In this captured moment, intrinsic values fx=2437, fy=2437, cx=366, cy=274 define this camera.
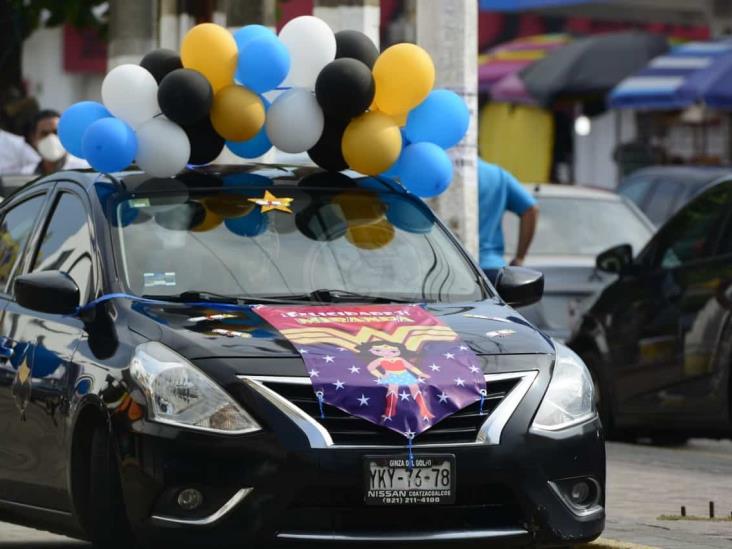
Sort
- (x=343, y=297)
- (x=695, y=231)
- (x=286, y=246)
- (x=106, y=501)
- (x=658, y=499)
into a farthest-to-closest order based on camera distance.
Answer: (x=695, y=231)
(x=658, y=499)
(x=286, y=246)
(x=343, y=297)
(x=106, y=501)

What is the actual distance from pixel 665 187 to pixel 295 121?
14.5 metres

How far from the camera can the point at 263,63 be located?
1035 centimetres

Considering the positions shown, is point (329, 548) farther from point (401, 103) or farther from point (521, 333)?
point (401, 103)

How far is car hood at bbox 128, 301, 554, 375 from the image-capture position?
831cm

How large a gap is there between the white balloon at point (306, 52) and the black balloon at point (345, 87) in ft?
0.76

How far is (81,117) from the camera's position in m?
10.8

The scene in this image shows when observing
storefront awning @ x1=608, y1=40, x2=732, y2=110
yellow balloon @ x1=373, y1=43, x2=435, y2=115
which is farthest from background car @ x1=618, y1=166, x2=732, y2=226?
yellow balloon @ x1=373, y1=43, x2=435, y2=115

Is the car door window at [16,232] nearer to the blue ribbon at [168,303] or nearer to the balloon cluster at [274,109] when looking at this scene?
the balloon cluster at [274,109]

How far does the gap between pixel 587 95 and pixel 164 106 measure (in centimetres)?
2547

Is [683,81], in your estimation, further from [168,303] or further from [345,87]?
[168,303]

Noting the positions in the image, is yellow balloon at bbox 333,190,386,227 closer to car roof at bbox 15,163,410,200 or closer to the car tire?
car roof at bbox 15,163,410,200

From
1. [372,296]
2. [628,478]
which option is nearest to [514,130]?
[628,478]

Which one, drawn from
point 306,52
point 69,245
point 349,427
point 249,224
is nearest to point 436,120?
point 306,52

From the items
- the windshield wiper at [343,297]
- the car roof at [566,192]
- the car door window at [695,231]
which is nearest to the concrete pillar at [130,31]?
the car roof at [566,192]
